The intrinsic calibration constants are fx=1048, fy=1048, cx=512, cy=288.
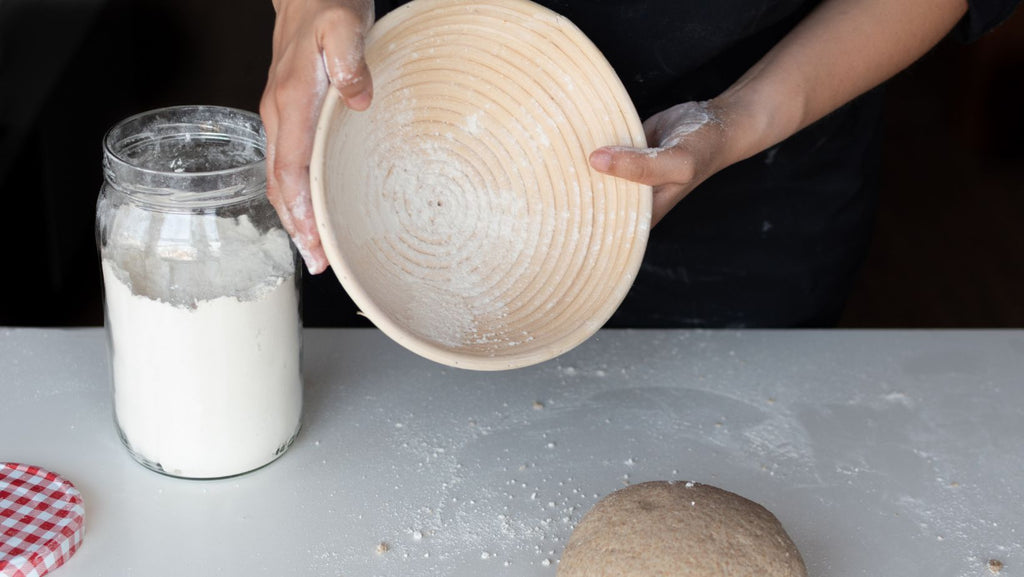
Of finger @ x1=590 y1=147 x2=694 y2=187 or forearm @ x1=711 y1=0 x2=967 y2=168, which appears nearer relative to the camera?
finger @ x1=590 y1=147 x2=694 y2=187

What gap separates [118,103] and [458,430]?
6.63ft

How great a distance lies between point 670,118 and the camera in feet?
3.63

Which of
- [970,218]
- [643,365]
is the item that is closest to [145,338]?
[643,365]

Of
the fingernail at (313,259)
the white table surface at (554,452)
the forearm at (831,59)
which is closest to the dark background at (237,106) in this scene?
the white table surface at (554,452)

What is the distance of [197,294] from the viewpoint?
2.98 feet

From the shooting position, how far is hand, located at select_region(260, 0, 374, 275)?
836 mm

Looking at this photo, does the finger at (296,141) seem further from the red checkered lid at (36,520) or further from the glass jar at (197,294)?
the red checkered lid at (36,520)

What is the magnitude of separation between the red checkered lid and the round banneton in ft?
1.07

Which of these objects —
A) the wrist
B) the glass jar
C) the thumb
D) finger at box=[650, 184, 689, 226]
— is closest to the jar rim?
the glass jar

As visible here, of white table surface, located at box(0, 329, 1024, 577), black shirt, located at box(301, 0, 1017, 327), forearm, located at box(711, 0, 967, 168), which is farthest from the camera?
black shirt, located at box(301, 0, 1017, 327)

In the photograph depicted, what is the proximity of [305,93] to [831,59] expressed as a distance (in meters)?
0.64

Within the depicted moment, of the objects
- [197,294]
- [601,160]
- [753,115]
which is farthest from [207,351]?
[753,115]

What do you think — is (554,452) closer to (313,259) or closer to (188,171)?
(313,259)

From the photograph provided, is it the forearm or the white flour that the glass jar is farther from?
the forearm
